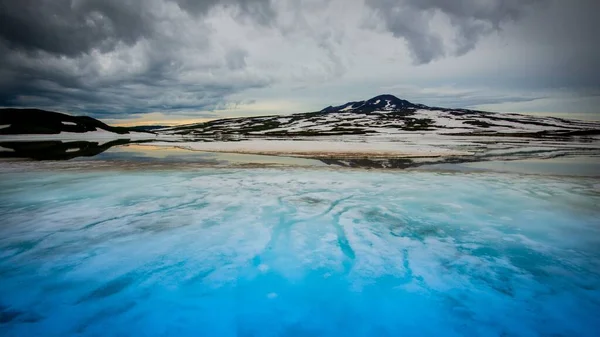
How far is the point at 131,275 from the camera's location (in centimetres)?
591

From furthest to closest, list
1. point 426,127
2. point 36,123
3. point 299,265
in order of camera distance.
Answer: point 36,123 → point 426,127 → point 299,265

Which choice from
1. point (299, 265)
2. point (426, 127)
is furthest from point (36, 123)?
point (299, 265)

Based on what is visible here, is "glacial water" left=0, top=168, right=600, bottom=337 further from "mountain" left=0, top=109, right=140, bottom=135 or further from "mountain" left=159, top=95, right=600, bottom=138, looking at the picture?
"mountain" left=0, top=109, right=140, bottom=135

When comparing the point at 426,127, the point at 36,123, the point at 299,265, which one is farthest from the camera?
the point at 36,123

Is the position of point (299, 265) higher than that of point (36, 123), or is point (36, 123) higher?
point (36, 123)

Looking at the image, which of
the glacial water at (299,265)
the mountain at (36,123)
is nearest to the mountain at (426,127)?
the mountain at (36,123)

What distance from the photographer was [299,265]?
20.9 ft

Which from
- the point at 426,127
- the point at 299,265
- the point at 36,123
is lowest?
the point at 299,265

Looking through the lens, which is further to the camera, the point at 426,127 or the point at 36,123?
the point at 36,123

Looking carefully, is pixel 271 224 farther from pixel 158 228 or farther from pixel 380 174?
pixel 380 174

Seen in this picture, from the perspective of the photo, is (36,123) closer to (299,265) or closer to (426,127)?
(426,127)

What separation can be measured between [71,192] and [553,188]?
60.7 ft

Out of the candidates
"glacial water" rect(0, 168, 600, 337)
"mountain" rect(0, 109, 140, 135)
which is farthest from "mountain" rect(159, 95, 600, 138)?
"glacial water" rect(0, 168, 600, 337)

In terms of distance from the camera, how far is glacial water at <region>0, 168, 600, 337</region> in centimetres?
470
